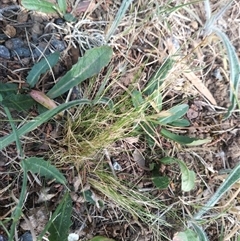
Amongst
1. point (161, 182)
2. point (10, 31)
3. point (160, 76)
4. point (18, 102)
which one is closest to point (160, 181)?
point (161, 182)

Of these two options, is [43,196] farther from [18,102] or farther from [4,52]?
[4,52]

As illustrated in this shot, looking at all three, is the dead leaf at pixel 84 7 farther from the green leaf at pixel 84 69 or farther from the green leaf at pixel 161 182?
the green leaf at pixel 161 182

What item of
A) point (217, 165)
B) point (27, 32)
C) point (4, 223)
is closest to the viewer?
point (4, 223)

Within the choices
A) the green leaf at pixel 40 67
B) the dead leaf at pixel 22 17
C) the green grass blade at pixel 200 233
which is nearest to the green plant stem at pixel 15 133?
the green leaf at pixel 40 67

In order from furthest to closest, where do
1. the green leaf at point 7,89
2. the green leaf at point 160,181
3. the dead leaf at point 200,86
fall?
the dead leaf at point 200,86
the green leaf at point 160,181
the green leaf at point 7,89

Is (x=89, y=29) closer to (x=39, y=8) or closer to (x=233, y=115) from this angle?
(x=39, y=8)

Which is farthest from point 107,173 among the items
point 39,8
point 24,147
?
point 39,8

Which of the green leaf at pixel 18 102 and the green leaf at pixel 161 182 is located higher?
the green leaf at pixel 18 102
